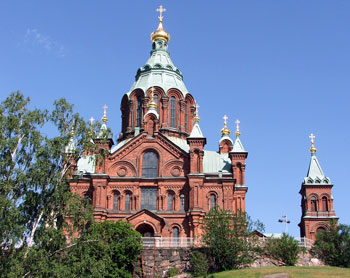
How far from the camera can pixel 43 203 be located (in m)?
34.6

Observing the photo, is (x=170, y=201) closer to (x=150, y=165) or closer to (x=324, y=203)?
(x=150, y=165)

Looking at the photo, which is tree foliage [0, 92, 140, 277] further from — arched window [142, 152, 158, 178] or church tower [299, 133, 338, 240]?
church tower [299, 133, 338, 240]

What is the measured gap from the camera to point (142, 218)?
48.0 metres

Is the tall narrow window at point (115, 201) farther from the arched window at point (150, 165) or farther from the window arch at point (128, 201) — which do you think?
the arched window at point (150, 165)

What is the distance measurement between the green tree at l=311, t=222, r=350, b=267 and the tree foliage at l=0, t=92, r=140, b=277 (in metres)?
15.0

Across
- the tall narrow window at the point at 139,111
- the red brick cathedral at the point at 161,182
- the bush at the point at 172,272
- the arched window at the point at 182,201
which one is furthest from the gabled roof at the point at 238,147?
the bush at the point at 172,272

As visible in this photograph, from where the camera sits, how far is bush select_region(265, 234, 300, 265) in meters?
40.3

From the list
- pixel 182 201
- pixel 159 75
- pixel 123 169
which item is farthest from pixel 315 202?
pixel 159 75

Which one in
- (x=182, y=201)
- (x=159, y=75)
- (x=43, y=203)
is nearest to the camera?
(x=43, y=203)

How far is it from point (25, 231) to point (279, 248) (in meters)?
17.6

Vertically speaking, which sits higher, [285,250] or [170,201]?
[170,201]

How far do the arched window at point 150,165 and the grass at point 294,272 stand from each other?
15042 millimetres

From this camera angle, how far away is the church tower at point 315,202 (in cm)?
5338

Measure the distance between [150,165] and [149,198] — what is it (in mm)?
2951
